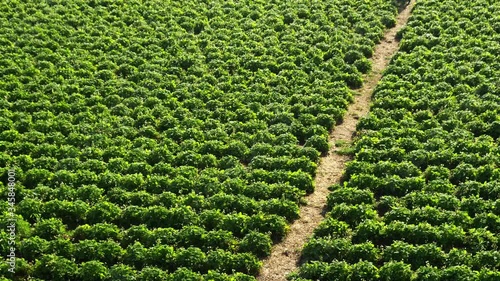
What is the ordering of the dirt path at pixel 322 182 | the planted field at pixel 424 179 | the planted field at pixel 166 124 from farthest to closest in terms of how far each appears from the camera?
the planted field at pixel 166 124
the dirt path at pixel 322 182
the planted field at pixel 424 179

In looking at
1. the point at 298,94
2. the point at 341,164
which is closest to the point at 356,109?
the point at 298,94

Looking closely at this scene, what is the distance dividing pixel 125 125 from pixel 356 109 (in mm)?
10153

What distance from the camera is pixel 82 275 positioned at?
20922 millimetres

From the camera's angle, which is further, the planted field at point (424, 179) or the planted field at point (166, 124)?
the planted field at point (166, 124)

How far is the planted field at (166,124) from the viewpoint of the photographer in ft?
73.1

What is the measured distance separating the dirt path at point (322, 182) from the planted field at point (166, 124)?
393 mm

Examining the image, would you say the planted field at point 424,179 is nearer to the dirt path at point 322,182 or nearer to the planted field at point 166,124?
the dirt path at point 322,182

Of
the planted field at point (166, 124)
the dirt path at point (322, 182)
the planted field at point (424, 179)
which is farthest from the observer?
the planted field at point (166, 124)

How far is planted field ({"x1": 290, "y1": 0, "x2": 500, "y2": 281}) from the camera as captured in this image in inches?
837

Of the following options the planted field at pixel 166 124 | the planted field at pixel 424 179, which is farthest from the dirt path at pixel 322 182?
the planted field at pixel 424 179

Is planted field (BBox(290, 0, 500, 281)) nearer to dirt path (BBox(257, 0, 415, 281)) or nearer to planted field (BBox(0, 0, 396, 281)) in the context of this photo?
dirt path (BBox(257, 0, 415, 281))

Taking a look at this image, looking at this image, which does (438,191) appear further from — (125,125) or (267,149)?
(125,125)

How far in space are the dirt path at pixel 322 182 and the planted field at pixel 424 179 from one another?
55cm

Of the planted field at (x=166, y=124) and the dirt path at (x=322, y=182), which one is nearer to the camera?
the dirt path at (x=322, y=182)
